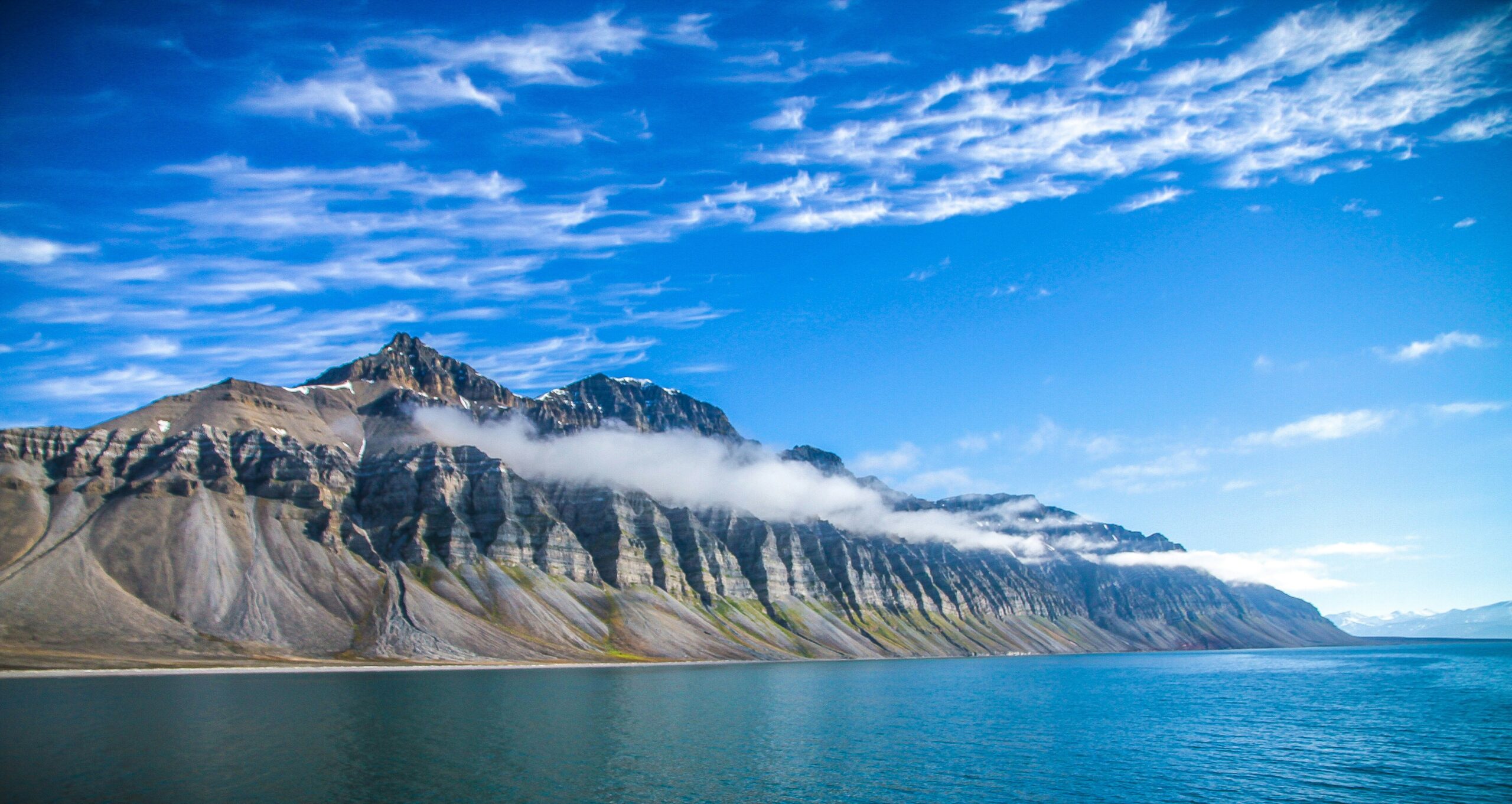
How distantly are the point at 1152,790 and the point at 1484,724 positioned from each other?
60433mm

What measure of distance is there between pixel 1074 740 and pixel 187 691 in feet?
378

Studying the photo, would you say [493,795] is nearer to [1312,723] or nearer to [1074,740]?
[1074,740]

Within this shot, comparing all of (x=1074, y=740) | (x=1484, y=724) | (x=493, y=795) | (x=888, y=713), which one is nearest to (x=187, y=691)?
(x=493, y=795)

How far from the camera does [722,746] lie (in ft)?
247

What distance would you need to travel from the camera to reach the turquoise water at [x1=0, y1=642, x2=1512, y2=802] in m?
55.2

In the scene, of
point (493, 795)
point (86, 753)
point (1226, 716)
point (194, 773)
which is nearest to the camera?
point (493, 795)

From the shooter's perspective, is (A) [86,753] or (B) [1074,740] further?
(B) [1074,740]

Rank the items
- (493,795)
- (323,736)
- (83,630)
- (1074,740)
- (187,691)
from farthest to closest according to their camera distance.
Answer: (83,630), (187,691), (1074,740), (323,736), (493,795)

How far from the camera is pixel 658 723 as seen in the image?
89.9 metres

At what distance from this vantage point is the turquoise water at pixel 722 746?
2172 inches

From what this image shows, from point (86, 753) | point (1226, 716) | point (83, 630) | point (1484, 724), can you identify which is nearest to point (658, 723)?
point (86, 753)

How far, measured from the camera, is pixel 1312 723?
305 feet

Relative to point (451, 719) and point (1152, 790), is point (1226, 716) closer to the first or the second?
point (1152, 790)

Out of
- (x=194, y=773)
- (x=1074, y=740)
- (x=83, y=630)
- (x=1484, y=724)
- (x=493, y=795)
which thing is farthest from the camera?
(x=83, y=630)
